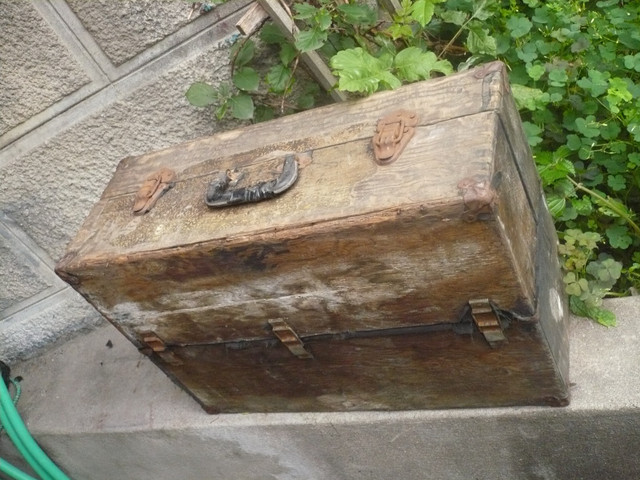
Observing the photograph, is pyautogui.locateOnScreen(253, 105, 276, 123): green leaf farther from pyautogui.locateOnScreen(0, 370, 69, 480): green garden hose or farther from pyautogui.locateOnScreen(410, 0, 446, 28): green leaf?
pyautogui.locateOnScreen(0, 370, 69, 480): green garden hose

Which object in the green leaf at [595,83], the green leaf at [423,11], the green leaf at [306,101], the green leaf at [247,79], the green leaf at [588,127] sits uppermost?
the green leaf at [247,79]

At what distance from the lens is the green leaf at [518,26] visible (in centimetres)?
214

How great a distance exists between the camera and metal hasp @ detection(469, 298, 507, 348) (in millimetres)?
1400

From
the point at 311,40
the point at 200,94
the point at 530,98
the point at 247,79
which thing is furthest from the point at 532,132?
the point at 200,94

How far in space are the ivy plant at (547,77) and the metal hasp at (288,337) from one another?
0.58 m

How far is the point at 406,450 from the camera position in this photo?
6.12 feet

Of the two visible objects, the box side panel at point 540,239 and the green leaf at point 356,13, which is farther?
the green leaf at point 356,13

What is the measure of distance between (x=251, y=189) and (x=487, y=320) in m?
0.58

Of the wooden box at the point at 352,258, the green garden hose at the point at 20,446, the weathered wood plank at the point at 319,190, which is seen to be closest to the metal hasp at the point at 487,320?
the wooden box at the point at 352,258

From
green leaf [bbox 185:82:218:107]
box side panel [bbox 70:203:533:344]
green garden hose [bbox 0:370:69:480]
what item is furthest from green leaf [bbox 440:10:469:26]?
green garden hose [bbox 0:370:69:480]

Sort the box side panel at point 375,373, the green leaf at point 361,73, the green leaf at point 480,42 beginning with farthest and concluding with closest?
the green leaf at point 480,42 → the green leaf at point 361,73 → the box side panel at point 375,373

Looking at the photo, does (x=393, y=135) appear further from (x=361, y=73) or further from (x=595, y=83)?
(x=595, y=83)

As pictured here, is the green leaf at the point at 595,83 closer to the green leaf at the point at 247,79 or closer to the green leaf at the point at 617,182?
the green leaf at the point at 617,182

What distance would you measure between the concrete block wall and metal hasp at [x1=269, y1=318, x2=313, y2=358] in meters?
1.01
